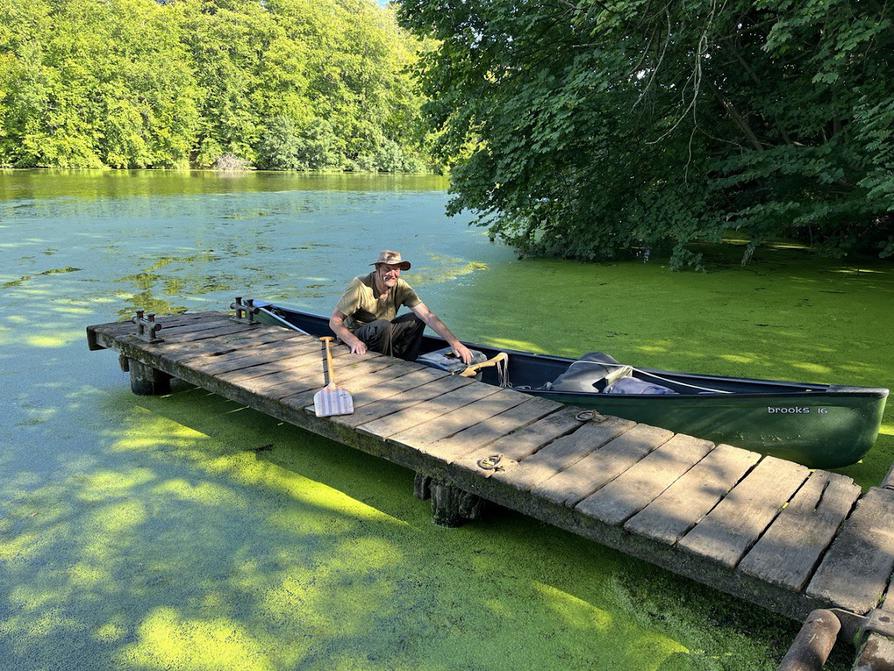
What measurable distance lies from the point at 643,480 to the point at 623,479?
65 millimetres

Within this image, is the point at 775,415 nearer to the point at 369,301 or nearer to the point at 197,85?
the point at 369,301

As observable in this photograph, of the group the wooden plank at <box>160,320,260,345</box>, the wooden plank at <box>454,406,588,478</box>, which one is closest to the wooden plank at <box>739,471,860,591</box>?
the wooden plank at <box>454,406,588,478</box>

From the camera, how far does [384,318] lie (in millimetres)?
3756

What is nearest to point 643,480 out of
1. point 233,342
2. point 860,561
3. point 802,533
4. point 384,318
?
point 802,533

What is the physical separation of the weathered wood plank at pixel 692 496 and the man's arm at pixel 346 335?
1.93 meters

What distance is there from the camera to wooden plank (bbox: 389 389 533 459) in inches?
95.8

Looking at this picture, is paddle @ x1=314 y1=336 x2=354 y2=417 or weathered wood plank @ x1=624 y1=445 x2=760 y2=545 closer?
weathered wood plank @ x1=624 y1=445 x2=760 y2=545

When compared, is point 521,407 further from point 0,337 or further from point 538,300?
point 0,337

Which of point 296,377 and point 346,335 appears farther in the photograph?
point 346,335

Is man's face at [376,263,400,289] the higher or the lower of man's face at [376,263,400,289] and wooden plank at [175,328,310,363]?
the higher

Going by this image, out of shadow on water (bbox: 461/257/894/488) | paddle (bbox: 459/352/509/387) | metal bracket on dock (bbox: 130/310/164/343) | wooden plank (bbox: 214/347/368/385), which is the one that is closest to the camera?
wooden plank (bbox: 214/347/368/385)

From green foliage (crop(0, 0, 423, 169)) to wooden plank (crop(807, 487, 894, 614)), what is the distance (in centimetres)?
2420

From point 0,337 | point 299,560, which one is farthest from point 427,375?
point 0,337

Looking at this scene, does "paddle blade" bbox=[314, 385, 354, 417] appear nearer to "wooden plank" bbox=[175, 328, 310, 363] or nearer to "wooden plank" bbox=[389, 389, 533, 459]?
"wooden plank" bbox=[389, 389, 533, 459]
